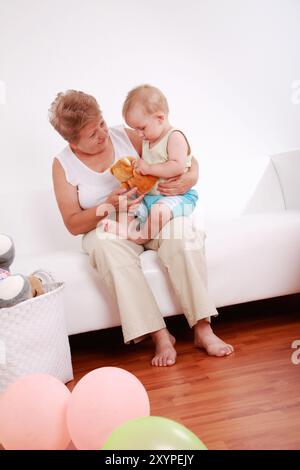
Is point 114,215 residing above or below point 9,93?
below

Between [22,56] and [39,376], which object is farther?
[22,56]

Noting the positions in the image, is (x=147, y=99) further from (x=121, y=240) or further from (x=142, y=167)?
(x=121, y=240)

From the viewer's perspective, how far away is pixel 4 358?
1664mm

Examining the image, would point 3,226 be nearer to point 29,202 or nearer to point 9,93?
point 29,202

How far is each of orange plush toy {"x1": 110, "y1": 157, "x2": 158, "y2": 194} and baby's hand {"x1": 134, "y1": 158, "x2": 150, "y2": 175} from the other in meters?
0.01

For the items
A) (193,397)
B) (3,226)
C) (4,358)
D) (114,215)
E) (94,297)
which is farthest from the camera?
(3,226)

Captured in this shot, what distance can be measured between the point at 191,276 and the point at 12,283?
1.92 ft

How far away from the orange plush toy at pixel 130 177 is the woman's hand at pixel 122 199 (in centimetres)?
2

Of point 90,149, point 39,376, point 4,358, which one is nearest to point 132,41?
point 90,149

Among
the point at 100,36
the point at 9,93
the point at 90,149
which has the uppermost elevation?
the point at 100,36

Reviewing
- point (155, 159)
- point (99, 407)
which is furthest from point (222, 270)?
point (99, 407)

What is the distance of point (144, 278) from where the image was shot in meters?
1.92

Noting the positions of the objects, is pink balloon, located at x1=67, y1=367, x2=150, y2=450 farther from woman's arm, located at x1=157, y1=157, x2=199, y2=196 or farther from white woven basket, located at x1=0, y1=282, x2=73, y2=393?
woman's arm, located at x1=157, y1=157, x2=199, y2=196

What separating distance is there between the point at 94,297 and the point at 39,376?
72 cm
